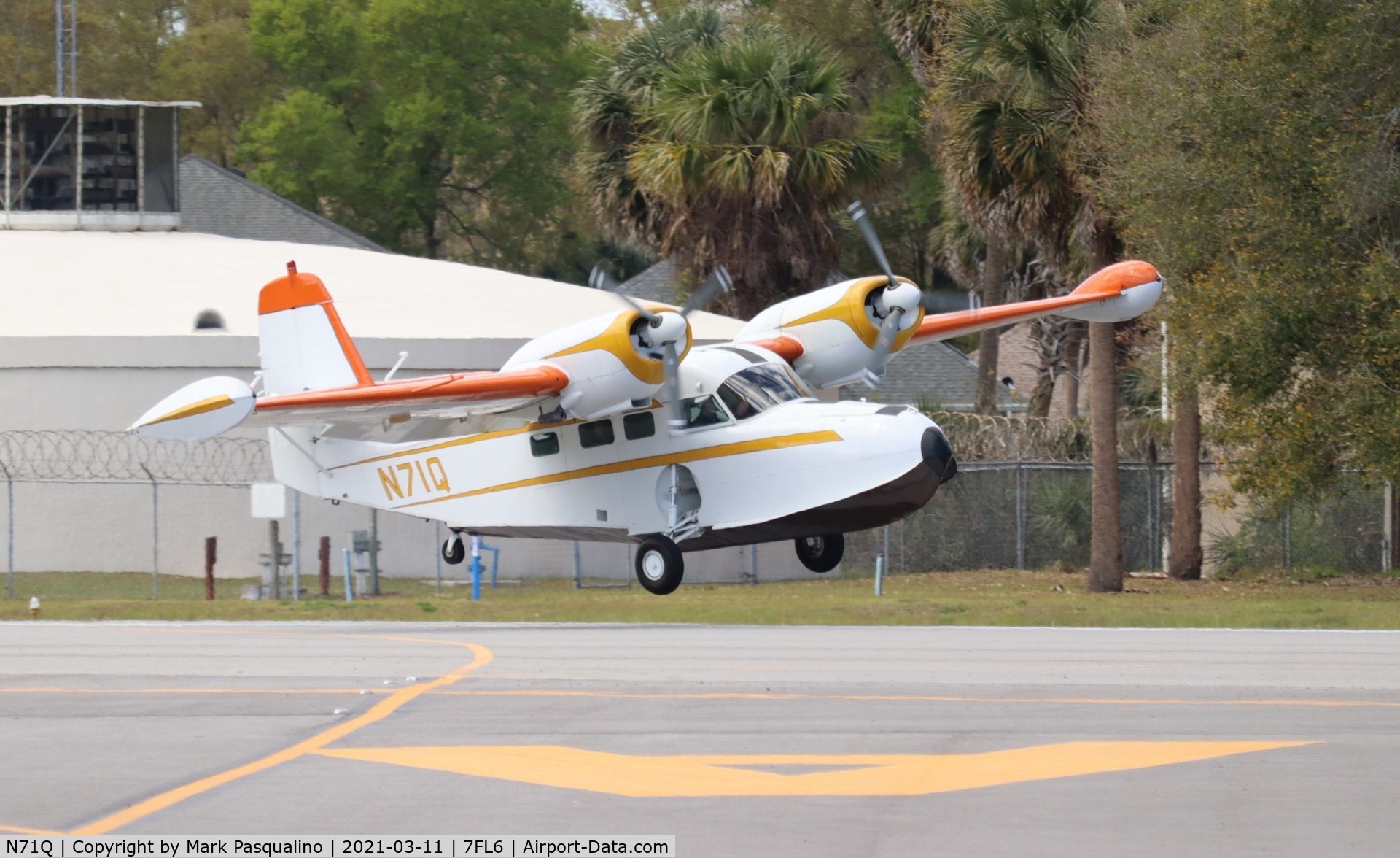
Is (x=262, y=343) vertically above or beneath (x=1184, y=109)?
beneath

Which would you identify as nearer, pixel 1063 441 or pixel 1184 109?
pixel 1184 109

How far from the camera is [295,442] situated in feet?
80.9

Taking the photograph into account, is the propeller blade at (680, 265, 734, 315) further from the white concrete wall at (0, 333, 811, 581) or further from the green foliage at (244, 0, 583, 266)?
the green foliage at (244, 0, 583, 266)

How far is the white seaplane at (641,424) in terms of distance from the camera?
1981 centimetres

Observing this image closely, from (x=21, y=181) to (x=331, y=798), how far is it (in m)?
36.7

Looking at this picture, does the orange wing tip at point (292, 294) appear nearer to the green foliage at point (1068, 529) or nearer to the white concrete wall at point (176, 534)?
the white concrete wall at point (176, 534)

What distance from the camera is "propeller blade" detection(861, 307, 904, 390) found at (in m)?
22.9

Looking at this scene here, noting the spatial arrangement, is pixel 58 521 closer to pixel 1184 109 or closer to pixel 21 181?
pixel 21 181

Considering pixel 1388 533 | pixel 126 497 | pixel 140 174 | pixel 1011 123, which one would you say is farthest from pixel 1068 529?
pixel 140 174

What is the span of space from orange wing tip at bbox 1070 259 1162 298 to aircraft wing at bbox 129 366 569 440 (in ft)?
25.8

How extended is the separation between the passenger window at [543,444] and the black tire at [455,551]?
2.51 metres

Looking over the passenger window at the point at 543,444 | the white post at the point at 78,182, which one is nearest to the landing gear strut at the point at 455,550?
the passenger window at the point at 543,444

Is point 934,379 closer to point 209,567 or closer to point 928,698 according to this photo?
point 209,567

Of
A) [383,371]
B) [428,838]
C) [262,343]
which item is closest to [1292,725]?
[428,838]
